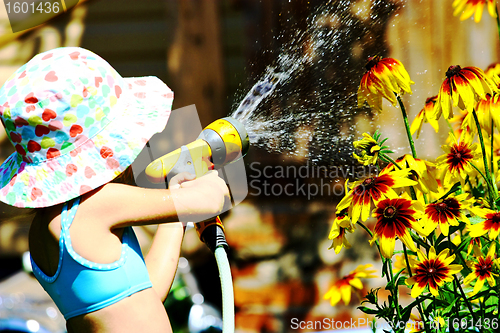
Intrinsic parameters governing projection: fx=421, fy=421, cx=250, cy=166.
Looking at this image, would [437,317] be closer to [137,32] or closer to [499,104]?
[499,104]

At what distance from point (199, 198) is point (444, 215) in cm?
52

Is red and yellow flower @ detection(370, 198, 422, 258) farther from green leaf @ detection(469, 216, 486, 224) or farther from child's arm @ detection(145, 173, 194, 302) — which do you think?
child's arm @ detection(145, 173, 194, 302)

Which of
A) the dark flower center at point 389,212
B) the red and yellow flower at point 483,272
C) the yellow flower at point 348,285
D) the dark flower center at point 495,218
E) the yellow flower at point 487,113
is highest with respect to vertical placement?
the yellow flower at point 487,113

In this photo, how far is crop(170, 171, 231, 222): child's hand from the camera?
886 mm

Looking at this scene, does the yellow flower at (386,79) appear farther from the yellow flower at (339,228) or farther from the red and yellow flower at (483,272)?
the red and yellow flower at (483,272)

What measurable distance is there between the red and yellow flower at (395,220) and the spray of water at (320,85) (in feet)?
2.90

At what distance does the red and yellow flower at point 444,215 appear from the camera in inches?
34.5

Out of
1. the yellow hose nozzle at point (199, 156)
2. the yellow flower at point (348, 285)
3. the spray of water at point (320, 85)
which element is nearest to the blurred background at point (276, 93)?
the spray of water at point (320, 85)

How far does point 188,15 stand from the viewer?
1.75 m

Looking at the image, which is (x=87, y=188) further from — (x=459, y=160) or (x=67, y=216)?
(x=459, y=160)

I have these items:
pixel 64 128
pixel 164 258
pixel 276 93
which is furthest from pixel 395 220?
pixel 276 93

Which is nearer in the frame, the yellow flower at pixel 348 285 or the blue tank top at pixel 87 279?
the blue tank top at pixel 87 279

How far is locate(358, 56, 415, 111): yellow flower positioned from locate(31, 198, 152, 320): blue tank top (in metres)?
0.64

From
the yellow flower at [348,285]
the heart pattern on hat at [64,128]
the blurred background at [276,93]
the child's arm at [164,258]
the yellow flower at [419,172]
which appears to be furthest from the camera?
the blurred background at [276,93]
